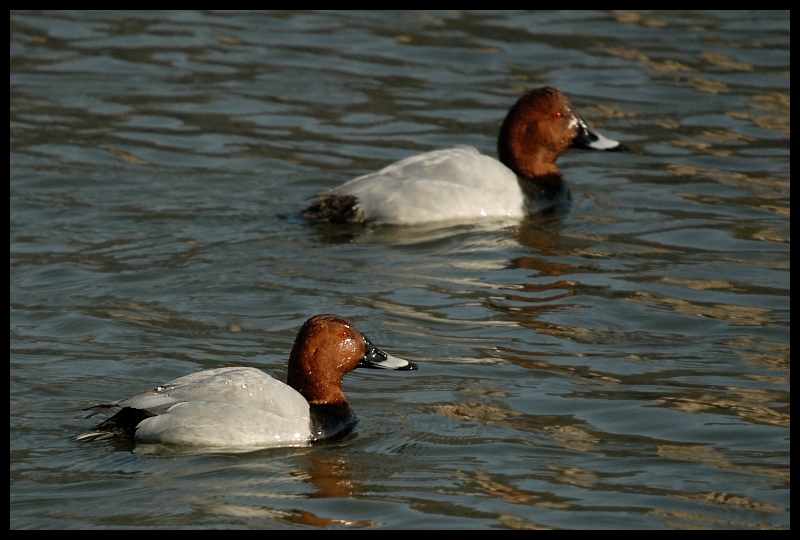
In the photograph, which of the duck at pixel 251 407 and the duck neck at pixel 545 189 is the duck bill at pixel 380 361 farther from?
the duck neck at pixel 545 189

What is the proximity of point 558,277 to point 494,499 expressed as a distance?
3255 millimetres

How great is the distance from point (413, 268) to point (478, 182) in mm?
1235

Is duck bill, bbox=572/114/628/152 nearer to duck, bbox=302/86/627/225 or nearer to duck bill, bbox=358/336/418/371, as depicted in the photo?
duck, bbox=302/86/627/225

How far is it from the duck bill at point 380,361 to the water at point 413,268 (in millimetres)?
197

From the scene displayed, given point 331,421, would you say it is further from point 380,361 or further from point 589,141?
point 589,141

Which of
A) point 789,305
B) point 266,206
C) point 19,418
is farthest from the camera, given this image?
point 266,206

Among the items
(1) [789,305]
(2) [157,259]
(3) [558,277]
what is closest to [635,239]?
(3) [558,277]

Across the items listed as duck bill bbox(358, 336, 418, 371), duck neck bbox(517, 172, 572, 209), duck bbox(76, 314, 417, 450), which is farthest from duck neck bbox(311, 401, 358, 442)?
duck neck bbox(517, 172, 572, 209)

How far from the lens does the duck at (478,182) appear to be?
9156mm

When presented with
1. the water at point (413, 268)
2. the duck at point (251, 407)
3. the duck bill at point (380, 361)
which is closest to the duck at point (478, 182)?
the water at point (413, 268)

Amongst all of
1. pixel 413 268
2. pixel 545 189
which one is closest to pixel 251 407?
pixel 413 268

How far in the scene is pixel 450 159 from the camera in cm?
923

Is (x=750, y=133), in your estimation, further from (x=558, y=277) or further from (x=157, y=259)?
(x=157, y=259)

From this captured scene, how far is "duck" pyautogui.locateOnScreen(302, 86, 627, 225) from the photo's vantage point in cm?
916
